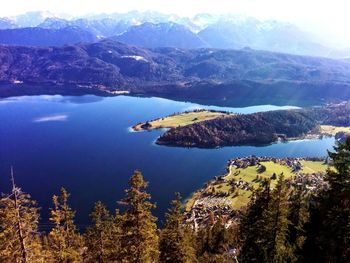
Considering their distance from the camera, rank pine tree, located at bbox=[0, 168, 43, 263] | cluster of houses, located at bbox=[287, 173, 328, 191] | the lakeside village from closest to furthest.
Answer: pine tree, located at bbox=[0, 168, 43, 263]
the lakeside village
cluster of houses, located at bbox=[287, 173, 328, 191]

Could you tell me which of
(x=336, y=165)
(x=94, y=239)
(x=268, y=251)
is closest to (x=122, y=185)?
(x=94, y=239)

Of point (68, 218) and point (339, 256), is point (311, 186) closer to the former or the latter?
point (68, 218)

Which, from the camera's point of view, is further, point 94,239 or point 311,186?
point 311,186

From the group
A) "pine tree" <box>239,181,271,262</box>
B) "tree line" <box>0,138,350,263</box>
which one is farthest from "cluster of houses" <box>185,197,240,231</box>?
"tree line" <box>0,138,350,263</box>

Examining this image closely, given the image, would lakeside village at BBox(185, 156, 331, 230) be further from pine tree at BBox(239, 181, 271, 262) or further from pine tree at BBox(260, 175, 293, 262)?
pine tree at BBox(260, 175, 293, 262)

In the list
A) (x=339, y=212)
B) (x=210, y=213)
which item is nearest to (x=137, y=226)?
→ (x=339, y=212)

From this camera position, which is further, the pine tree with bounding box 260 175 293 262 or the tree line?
the pine tree with bounding box 260 175 293 262

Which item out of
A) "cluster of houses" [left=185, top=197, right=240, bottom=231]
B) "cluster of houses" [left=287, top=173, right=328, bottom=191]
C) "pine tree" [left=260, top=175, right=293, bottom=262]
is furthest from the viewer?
"cluster of houses" [left=287, top=173, right=328, bottom=191]

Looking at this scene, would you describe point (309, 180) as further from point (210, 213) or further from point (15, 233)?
point (15, 233)
